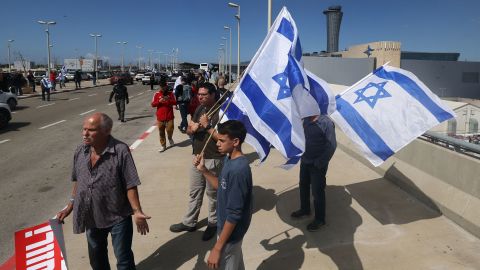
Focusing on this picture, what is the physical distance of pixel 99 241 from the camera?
3.40m

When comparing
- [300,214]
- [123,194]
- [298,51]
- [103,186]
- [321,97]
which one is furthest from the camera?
[300,214]

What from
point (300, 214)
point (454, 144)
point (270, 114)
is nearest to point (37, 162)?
point (300, 214)

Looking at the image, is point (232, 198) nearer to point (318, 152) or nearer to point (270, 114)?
point (270, 114)

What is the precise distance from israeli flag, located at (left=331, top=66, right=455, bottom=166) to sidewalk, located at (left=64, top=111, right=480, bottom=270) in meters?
1.01

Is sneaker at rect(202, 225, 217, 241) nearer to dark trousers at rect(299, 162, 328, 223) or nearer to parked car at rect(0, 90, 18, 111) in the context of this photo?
dark trousers at rect(299, 162, 328, 223)

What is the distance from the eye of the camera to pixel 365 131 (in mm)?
4621

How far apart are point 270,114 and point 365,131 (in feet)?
5.26

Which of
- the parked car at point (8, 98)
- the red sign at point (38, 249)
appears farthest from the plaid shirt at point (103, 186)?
the parked car at point (8, 98)

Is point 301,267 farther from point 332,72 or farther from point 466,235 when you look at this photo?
point 332,72

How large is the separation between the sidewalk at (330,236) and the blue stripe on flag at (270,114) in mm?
1380

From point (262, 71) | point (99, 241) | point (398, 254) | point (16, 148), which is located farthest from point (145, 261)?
point (16, 148)

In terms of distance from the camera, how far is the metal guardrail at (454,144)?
472cm

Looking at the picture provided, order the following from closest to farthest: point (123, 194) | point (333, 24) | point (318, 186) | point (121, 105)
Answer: point (123, 194), point (318, 186), point (121, 105), point (333, 24)

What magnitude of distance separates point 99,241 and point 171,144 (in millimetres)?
6861
